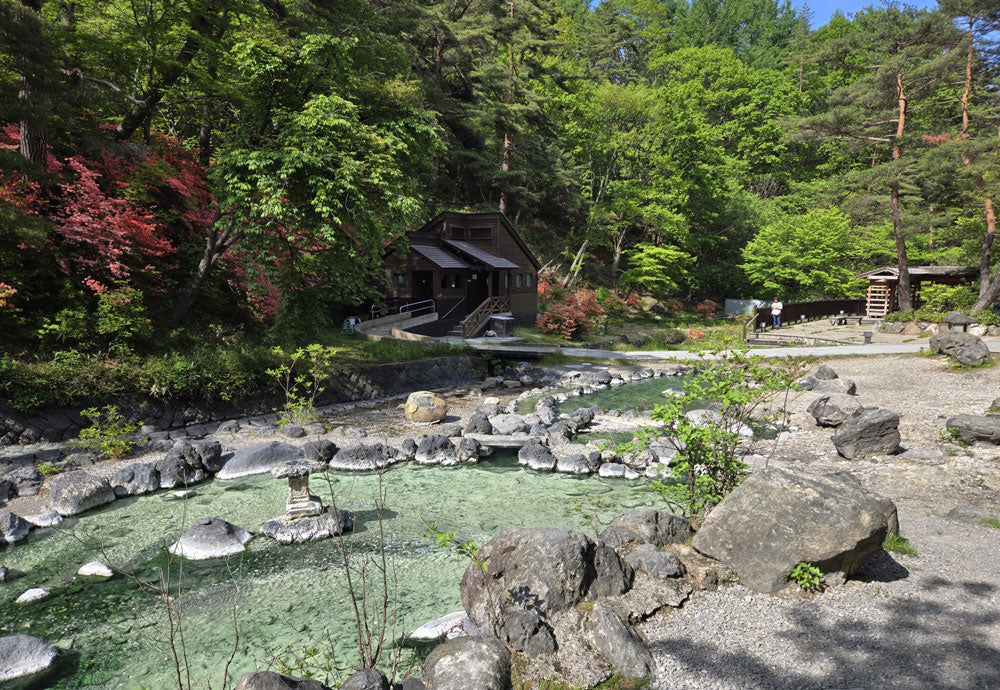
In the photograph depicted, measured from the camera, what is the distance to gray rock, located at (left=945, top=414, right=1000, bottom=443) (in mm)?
11117

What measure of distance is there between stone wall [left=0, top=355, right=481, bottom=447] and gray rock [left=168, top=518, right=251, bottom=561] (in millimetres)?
6846

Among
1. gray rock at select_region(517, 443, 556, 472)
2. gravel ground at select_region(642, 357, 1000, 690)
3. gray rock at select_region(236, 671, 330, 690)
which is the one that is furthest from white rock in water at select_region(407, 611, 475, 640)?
gray rock at select_region(517, 443, 556, 472)

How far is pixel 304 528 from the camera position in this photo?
8.91m

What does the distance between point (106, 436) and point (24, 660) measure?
7673mm

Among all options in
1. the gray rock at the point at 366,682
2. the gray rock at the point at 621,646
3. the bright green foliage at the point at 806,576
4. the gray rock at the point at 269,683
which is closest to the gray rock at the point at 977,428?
the bright green foliage at the point at 806,576

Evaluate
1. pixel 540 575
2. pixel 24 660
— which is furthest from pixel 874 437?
pixel 24 660

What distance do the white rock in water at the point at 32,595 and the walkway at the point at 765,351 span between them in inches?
688

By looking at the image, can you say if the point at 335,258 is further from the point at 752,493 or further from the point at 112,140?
the point at 752,493

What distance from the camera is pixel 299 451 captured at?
12.6 m

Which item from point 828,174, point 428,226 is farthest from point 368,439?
point 828,174

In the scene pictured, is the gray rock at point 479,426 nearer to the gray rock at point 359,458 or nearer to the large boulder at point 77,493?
the gray rock at point 359,458

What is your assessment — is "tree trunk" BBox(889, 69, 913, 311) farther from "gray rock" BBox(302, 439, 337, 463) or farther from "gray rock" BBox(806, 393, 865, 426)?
"gray rock" BBox(302, 439, 337, 463)

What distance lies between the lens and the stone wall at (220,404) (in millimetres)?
12438

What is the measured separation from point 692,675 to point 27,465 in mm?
13407
